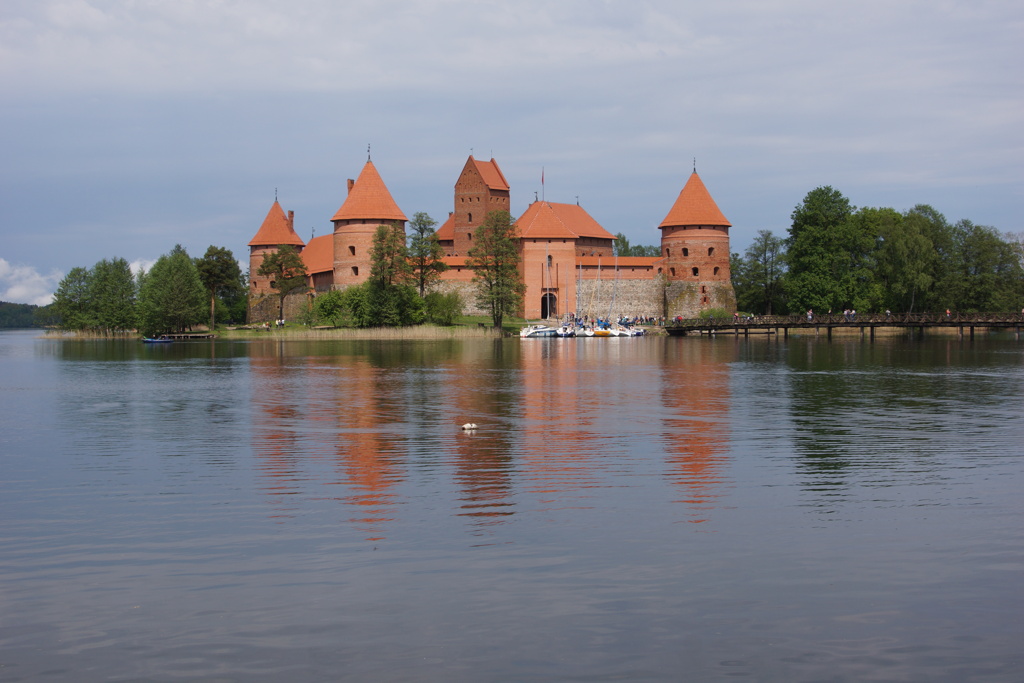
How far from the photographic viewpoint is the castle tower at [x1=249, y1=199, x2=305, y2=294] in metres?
70.9

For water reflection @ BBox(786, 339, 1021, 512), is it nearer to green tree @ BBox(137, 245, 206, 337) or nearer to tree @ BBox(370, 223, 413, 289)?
tree @ BBox(370, 223, 413, 289)

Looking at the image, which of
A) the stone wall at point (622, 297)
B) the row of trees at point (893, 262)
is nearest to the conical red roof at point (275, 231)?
the stone wall at point (622, 297)

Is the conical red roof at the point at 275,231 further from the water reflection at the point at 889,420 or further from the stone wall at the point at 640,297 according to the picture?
the water reflection at the point at 889,420

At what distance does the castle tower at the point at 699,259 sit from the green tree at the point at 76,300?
39.4 meters

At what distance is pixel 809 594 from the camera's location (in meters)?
6.21

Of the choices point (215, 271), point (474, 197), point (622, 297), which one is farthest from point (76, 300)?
point (622, 297)

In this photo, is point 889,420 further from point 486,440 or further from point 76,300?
point 76,300

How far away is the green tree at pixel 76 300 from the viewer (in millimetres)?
66500

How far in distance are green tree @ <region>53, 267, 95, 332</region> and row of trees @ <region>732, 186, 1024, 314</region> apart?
46.1 meters

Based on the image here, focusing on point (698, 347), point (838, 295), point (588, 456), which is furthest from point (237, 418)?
point (838, 295)

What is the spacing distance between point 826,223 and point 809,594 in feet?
175

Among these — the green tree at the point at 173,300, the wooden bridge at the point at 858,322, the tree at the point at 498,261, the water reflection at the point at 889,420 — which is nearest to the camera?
the water reflection at the point at 889,420

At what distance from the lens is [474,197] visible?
67812 millimetres

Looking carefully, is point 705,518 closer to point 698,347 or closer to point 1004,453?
point 1004,453
